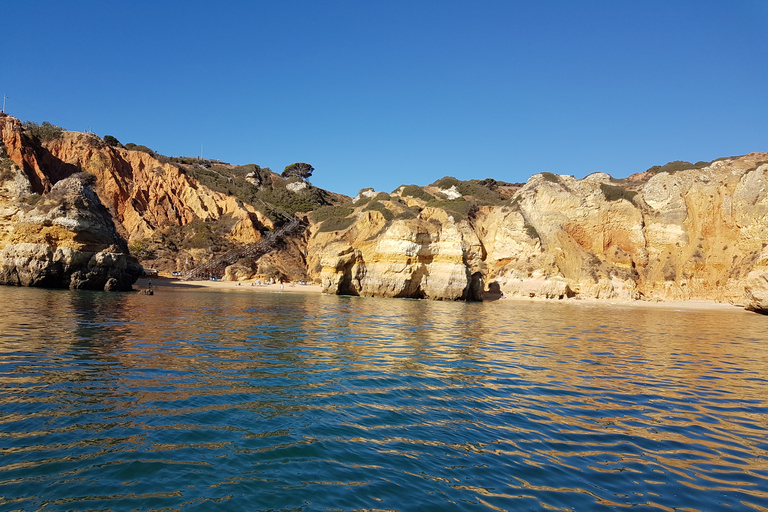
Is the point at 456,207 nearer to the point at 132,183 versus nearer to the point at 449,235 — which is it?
the point at 449,235

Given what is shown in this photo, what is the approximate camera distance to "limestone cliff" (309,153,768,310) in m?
33.3

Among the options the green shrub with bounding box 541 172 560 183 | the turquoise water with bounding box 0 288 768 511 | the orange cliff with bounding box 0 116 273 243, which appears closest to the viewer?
the turquoise water with bounding box 0 288 768 511

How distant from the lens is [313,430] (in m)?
5.31

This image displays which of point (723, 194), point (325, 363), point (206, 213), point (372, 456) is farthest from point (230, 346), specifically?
point (206, 213)

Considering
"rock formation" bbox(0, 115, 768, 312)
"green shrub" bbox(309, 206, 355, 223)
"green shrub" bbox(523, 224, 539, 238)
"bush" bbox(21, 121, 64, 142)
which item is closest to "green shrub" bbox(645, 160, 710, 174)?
"rock formation" bbox(0, 115, 768, 312)

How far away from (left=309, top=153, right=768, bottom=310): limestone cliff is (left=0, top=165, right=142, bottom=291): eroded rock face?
1515 cm

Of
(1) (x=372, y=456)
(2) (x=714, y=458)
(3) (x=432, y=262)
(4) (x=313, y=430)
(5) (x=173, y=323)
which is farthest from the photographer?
(3) (x=432, y=262)

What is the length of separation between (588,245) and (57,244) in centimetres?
4197

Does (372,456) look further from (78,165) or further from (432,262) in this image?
(78,165)

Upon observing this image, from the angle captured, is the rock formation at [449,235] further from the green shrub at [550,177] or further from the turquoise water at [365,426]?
the turquoise water at [365,426]

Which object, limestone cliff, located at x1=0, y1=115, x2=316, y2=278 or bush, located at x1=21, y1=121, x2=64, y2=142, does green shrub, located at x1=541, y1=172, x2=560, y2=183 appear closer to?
limestone cliff, located at x1=0, y1=115, x2=316, y2=278

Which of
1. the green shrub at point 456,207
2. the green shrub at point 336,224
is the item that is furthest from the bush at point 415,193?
the green shrub at point 336,224

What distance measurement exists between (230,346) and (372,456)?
7076mm

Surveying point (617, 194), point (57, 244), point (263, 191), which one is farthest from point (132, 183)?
point (617, 194)
